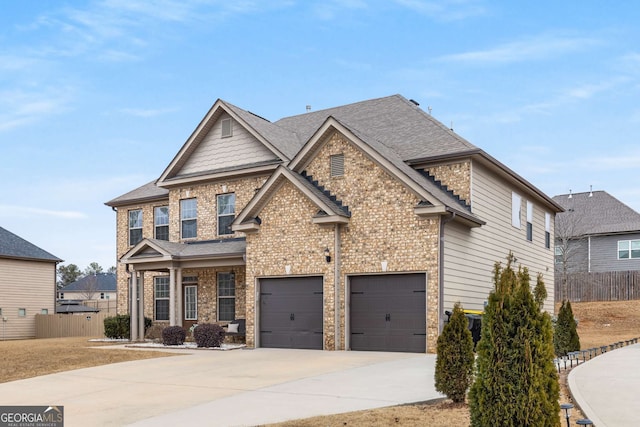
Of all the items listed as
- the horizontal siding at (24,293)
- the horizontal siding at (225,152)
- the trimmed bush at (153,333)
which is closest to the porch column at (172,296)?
the trimmed bush at (153,333)

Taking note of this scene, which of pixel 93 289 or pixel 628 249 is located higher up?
pixel 628 249

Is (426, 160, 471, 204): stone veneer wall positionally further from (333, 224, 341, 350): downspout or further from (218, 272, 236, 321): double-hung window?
(218, 272, 236, 321): double-hung window

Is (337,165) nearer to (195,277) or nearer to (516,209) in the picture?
(516,209)

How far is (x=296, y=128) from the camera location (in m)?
28.6

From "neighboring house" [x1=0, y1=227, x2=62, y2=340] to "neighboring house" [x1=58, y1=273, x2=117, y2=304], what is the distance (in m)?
48.1

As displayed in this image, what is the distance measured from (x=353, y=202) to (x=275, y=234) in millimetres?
2957

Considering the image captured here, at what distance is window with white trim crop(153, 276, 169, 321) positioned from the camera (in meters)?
28.3

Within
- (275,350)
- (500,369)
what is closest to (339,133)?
(275,350)

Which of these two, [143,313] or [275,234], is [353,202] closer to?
[275,234]

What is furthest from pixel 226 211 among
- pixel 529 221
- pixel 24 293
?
pixel 24 293

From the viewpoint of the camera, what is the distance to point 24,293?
3634cm

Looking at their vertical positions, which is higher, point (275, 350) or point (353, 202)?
point (353, 202)

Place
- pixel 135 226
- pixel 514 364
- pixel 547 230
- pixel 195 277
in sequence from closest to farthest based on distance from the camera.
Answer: pixel 514 364 < pixel 195 277 < pixel 547 230 < pixel 135 226

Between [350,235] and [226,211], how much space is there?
7.31 meters
